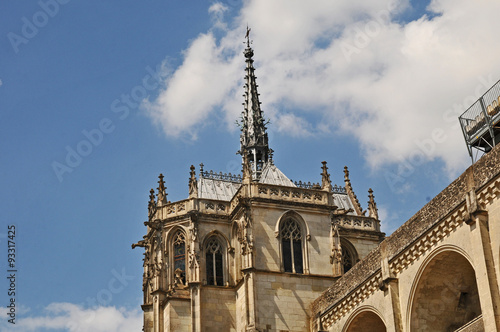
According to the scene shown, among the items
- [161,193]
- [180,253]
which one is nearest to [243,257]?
[180,253]

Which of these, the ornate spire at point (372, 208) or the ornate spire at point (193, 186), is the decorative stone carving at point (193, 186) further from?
the ornate spire at point (372, 208)

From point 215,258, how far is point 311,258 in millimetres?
6115

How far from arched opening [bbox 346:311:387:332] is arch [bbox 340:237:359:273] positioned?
14192mm

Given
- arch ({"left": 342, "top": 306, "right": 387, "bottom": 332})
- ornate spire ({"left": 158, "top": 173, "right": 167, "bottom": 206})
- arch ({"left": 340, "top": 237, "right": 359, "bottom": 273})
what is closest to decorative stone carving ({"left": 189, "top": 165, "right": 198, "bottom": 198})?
ornate spire ({"left": 158, "top": 173, "right": 167, "bottom": 206})

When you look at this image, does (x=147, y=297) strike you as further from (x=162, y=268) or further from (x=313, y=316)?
(x=313, y=316)

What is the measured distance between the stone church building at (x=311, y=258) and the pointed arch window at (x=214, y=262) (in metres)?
0.06

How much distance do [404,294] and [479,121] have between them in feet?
27.2

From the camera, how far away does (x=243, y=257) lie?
1986 inches

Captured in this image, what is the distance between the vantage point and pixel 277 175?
60.7m

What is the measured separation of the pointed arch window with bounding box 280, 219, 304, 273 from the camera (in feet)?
169

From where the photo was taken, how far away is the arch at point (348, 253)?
192ft

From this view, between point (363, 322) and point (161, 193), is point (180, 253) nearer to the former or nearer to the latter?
point (161, 193)

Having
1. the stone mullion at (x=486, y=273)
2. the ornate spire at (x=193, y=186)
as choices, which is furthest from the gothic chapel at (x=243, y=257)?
the stone mullion at (x=486, y=273)

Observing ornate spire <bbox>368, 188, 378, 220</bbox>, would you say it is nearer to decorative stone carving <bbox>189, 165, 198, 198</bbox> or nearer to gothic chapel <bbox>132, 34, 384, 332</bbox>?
gothic chapel <bbox>132, 34, 384, 332</bbox>
